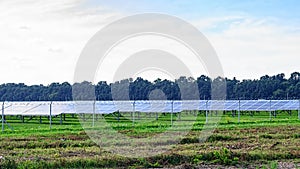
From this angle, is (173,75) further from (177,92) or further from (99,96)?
(99,96)

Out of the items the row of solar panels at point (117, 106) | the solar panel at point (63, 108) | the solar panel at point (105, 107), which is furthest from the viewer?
the solar panel at point (105, 107)

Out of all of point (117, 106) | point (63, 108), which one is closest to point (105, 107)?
point (117, 106)

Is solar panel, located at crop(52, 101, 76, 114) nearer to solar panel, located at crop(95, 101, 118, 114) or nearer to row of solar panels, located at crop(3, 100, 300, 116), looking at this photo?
row of solar panels, located at crop(3, 100, 300, 116)

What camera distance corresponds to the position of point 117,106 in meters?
50.1

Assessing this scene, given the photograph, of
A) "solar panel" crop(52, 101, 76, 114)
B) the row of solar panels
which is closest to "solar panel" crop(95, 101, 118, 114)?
the row of solar panels

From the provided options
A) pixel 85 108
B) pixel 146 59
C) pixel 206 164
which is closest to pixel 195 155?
pixel 206 164

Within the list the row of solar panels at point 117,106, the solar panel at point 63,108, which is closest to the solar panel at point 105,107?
the row of solar panels at point 117,106

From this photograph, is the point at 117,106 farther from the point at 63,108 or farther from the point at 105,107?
the point at 63,108

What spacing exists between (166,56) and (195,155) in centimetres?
651

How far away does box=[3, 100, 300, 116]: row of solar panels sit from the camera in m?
44.3

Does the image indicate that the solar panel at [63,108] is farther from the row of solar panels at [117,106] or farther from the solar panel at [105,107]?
the solar panel at [105,107]

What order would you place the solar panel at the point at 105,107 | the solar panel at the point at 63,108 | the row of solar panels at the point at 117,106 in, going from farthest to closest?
the solar panel at the point at 105,107
the solar panel at the point at 63,108
the row of solar panels at the point at 117,106

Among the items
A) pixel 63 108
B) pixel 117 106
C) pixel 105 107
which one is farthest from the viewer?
pixel 117 106

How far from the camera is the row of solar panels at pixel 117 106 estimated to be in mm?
44294
